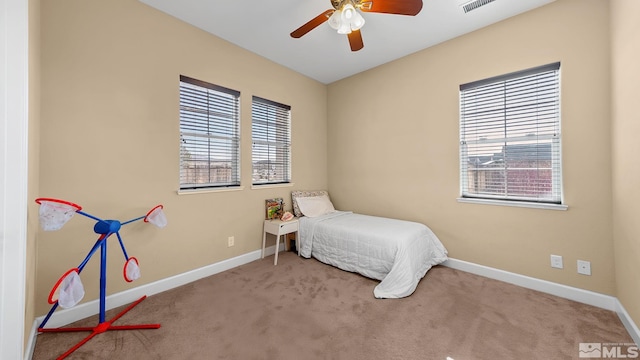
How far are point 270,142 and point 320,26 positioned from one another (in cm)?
159

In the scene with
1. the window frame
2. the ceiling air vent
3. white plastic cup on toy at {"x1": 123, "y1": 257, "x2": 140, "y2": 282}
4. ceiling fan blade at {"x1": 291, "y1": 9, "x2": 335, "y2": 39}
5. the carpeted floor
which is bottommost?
the carpeted floor

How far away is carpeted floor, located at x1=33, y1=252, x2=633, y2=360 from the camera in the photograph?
1617 mm

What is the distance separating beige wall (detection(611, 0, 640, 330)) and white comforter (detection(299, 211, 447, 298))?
4.59 feet

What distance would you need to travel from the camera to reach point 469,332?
1.80 m

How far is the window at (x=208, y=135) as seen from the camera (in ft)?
8.65

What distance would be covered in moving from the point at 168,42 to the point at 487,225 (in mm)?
3925

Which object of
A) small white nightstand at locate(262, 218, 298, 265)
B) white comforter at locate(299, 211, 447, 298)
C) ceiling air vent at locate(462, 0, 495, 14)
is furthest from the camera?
small white nightstand at locate(262, 218, 298, 265)

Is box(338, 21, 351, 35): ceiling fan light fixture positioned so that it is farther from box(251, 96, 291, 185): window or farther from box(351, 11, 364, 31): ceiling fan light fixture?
box(251, 96, 291, 185): window

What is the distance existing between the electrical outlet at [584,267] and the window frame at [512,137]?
500 mm

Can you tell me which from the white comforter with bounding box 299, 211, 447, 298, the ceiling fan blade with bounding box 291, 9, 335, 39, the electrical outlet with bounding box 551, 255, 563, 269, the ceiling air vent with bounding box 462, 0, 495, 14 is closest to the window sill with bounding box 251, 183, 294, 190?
the white comforter with bounding box 299, 211, 447, 298

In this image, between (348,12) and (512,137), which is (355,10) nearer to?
(348,12)

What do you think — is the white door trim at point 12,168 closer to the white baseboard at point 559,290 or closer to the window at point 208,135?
the window at point 208,135

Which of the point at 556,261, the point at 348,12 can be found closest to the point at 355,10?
the point at 348,12

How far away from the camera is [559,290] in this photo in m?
2.28
